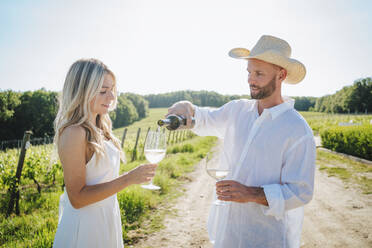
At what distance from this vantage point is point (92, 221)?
1.98 m

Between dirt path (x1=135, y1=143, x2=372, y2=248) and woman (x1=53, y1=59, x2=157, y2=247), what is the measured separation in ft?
7.59

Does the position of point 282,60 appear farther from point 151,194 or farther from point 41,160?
point 41,160

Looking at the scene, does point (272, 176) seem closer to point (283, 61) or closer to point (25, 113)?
point (283, 61)

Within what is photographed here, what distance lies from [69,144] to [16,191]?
4343mm

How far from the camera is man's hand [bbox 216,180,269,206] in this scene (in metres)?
1.65

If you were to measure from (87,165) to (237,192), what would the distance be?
118cm

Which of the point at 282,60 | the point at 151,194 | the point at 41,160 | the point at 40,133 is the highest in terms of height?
the point at 282,60

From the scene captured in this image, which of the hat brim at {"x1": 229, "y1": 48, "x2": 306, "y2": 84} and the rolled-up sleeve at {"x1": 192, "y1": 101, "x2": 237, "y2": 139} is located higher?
the hat brim at {"x1": 229, "y1": 48, "x2": 306, "y2": 84}

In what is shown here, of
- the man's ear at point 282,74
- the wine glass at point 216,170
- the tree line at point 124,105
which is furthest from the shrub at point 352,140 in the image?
the tree line at point 124,105

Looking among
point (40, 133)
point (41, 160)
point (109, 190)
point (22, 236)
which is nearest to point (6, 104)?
point (40, 133)

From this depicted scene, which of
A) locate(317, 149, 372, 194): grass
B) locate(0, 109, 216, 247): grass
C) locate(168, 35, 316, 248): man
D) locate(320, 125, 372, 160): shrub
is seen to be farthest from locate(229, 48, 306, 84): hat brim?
locate(320, 125, 372, 160): shrub

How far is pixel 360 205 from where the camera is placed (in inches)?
219

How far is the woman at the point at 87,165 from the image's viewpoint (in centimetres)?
176

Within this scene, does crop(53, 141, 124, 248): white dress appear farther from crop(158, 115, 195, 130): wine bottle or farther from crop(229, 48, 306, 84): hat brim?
crop(229, 48, 306, 84): hat brim
